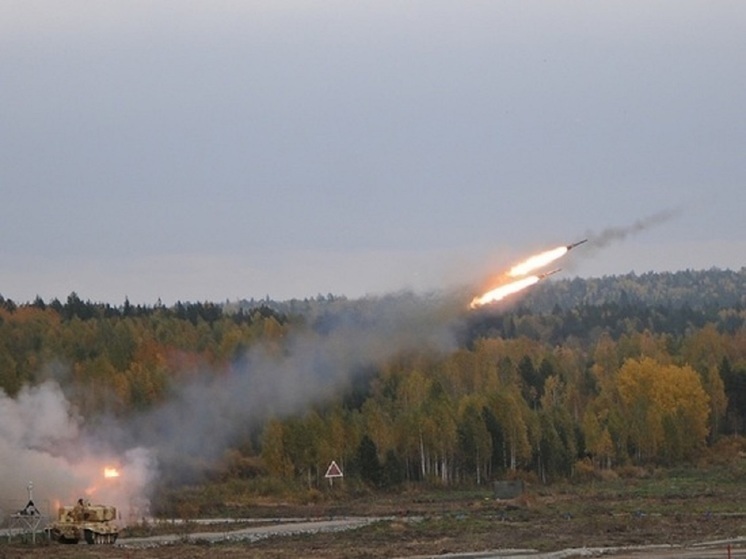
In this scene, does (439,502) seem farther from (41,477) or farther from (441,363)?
(441,363)

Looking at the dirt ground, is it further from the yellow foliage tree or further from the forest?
the yellow foliage tree

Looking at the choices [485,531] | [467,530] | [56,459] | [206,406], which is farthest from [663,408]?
[485,531]

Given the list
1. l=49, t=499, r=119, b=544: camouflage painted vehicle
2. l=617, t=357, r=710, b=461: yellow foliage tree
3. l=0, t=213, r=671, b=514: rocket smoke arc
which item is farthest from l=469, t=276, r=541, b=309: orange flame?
l=617, t=357, r=710, b=461: yellow foliage tree

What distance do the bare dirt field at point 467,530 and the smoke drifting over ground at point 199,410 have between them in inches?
229

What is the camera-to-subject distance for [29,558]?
6041cm

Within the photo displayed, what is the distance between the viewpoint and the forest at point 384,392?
3730 inches

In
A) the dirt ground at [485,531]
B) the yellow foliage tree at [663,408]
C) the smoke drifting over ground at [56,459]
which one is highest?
the yellow foliage tree at [663,408]

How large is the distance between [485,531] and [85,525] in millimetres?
16703

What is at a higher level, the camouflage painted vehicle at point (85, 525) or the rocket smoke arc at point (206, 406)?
the rocket smoke arc at point (206, 406)

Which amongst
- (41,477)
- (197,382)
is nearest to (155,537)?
(41,477)

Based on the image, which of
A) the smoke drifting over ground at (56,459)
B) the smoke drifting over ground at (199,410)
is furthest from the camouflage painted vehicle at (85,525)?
the smoke drifting over ground at (199,410)

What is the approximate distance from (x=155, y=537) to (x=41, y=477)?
430 inches

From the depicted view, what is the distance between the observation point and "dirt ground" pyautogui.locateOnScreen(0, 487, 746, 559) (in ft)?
203

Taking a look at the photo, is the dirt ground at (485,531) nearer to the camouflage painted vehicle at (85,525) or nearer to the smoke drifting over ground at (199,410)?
the camouflage painted vehicle at (85,525)
